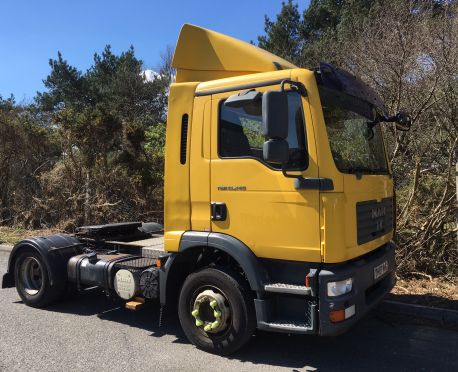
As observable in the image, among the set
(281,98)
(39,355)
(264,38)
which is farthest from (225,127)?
(264,38)

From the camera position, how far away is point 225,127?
Result: 4.57 metres

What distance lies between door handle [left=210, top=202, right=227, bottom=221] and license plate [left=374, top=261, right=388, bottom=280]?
5.12 ft

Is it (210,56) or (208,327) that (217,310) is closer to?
(208,327)

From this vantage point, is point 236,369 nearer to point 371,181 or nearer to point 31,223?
point 371,181

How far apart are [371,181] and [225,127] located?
4.92 feet

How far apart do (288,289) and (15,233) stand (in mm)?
10239

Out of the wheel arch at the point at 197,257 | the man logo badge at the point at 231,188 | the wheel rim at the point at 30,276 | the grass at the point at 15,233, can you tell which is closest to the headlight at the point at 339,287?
the wheel arch at the point at 197,257

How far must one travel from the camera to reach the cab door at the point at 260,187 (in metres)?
4.07

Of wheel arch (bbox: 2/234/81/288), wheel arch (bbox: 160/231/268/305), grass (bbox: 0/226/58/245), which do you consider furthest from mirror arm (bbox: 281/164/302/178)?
grass (bbox: 0/226/58/245)

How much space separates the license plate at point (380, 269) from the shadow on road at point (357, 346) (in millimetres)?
765

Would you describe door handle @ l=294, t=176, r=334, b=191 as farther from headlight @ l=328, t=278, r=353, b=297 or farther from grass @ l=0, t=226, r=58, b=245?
grass @ l=0, t=226, r=58, b=245

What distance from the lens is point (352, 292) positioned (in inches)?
162

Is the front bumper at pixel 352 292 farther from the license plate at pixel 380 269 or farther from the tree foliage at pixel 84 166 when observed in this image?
the tree foliage at pixel 84 166

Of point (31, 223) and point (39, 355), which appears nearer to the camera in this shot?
point (39, 355)
